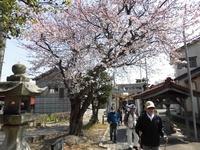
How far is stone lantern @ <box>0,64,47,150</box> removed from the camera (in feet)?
14.9

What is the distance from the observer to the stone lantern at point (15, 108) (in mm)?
4531

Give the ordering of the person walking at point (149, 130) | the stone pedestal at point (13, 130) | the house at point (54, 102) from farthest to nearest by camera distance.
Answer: the house at point (54, 102) → the stone pedestal at point (13, 130) → the person walking at point (149, 130)

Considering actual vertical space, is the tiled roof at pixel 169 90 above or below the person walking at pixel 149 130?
above

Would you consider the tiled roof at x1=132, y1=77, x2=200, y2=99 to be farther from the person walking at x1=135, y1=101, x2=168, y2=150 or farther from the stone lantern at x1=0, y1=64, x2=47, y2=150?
the stone lantern at x1=0, y1=64, x2=47, y2=150

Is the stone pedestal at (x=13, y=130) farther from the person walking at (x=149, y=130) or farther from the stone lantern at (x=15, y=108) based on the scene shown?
the person walking at (x=149, y=130)

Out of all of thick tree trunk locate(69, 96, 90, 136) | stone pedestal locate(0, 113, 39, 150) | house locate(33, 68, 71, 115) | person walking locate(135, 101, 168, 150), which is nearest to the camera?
person walking locate(135, 101, 168, 150)

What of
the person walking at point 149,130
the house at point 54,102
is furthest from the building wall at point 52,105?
the person walking at point 149,130

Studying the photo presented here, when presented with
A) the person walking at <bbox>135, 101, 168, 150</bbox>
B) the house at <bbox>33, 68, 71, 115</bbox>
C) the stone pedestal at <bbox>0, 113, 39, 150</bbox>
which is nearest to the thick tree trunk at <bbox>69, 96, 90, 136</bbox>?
the stone pedestal at <bbox>0, 113, 39, 150</bbox>

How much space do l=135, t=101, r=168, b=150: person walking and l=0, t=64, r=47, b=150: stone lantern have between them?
294 centimetres

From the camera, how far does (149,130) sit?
443 centimetres

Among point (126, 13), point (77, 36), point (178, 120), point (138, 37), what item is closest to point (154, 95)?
point (138, 37)

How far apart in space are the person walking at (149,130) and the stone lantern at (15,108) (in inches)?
116

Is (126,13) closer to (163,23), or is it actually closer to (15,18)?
(163,23)

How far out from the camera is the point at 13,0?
4547 mm
